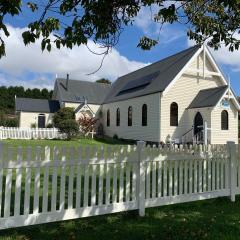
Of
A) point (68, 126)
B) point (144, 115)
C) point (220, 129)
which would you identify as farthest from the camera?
point (68, 126)

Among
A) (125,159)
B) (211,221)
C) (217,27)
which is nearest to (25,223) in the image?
(125,159)

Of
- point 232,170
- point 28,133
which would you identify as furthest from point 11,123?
point 232,170

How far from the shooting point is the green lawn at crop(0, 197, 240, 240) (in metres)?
5.25

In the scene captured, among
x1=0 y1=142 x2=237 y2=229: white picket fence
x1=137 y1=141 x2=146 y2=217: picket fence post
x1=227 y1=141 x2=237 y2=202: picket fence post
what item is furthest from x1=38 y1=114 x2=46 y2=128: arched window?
x1=137 y1=141 x2=146 y2=217: picket fence post

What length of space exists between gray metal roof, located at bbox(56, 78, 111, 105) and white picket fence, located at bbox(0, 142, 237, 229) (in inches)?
1225

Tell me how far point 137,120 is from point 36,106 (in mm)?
14807

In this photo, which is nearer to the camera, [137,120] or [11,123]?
[137,120]

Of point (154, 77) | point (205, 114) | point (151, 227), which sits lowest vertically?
point (151, 227)

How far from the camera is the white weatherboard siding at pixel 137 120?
86.3ft

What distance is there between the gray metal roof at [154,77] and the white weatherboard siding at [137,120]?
0.53 meters

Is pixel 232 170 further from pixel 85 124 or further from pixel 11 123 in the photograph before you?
pixel 11 123

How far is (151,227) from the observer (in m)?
5.76

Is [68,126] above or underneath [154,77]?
underneath

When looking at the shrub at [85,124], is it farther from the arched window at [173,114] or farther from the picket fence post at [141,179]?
the picket fence post at [141,179]
